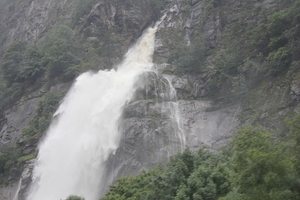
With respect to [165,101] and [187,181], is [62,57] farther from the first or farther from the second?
[187,181]

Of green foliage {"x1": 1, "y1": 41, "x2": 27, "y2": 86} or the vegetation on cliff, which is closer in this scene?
the vegetation on cliff

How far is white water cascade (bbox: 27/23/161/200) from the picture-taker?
29.5 m

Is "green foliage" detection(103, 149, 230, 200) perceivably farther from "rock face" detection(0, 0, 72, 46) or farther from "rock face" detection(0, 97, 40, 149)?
"rock face" detection(0, 0, 72, 46)

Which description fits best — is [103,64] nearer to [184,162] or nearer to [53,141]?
[53,141]

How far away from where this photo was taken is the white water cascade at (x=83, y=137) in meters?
29.5

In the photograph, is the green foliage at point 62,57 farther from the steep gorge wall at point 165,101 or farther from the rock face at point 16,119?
the rock face at point 16,119

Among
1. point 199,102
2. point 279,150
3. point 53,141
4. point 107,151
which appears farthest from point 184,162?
point 53,141

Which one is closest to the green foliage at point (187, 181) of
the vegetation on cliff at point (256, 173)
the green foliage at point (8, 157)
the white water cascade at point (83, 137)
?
the vegetation on cliff at point (256, 173)

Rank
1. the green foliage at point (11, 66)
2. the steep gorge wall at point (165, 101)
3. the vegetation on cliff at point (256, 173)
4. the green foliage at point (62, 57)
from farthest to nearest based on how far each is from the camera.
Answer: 1. the green foliage at point (11, 66)
2. the green foliage at point (62, 57)
3. the steep gorge wall at point (165, 101)
4. the vegetation on cliff at point (256, 173)

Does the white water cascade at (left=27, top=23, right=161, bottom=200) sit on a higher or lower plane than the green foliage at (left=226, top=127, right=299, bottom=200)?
higher

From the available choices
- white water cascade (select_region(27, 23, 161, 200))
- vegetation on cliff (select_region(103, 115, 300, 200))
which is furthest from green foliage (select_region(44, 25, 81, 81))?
vegetation on cliff (select_region(103, 115, 300, 200))

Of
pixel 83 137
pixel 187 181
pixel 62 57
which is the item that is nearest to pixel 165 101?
→ pixel 83 137

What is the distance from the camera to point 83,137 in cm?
3219

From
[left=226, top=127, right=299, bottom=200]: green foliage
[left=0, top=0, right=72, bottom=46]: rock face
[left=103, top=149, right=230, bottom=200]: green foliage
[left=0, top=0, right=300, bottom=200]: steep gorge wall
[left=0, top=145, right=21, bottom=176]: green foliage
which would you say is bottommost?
[left=226, top=127, right=299, bottom=200]: green foliage
